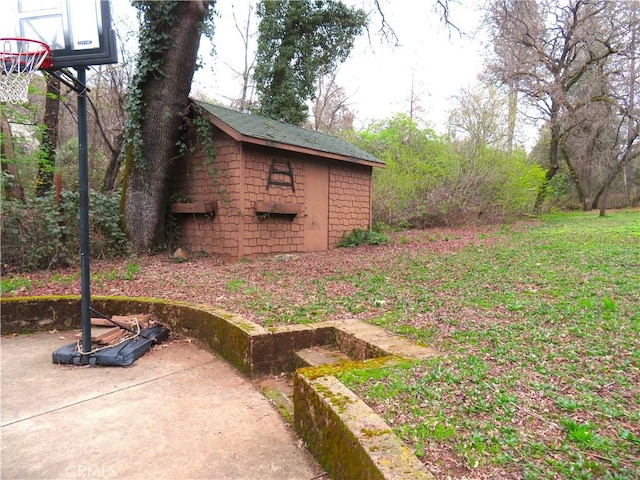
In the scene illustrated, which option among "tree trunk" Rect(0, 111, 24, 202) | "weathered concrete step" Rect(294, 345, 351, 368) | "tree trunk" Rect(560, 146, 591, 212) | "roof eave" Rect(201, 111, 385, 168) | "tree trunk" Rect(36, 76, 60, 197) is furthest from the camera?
"tree trunk" Rect(560, 146, 591, 212)

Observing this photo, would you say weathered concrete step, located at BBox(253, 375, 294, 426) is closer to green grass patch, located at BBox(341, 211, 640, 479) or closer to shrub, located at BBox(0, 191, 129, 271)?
green grass patch, located at BBox(341, 211, 640, 479)

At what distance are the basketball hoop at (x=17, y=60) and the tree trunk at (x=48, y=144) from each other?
6.91 meters

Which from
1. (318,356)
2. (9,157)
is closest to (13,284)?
(318,356)

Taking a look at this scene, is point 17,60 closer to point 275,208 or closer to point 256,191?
point 256,191

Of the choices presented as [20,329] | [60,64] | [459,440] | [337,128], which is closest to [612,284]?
[459,440]

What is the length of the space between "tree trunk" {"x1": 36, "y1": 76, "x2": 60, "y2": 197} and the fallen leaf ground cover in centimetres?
420

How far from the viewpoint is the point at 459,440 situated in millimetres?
1757

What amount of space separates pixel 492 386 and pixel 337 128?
21.4 m

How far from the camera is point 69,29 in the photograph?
10.5 ft

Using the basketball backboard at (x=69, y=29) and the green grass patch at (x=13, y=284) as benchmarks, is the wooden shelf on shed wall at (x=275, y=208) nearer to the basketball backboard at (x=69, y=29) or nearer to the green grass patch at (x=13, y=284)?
the green grass patch at (x=13, y=284)

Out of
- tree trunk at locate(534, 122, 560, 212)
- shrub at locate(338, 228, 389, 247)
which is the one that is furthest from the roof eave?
tree trunk at locate(534, 122, 560, 212)

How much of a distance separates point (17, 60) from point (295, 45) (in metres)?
12.1

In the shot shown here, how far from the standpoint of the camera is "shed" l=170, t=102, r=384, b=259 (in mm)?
7676

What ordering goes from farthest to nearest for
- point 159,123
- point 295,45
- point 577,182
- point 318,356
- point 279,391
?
point 577,182, point 295,45, point 159,123, point 318,356, point 279,391
